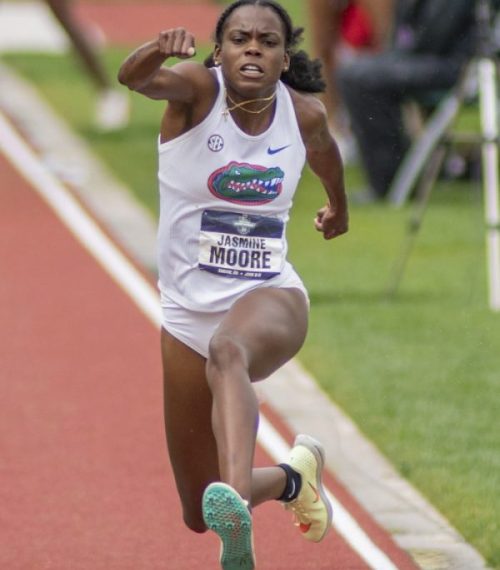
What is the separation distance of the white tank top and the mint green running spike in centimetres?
78

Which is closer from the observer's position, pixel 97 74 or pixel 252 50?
pixel 252 50

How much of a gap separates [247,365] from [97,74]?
13.2m

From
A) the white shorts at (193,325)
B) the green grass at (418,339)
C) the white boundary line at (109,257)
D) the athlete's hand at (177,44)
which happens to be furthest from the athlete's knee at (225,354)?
the green grass at (418,339)

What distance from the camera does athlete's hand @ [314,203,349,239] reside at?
21.4ft

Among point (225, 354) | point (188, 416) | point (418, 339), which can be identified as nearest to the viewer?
point (225, 354)

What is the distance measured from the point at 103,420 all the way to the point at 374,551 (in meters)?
2.33

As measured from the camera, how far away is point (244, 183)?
591 cm

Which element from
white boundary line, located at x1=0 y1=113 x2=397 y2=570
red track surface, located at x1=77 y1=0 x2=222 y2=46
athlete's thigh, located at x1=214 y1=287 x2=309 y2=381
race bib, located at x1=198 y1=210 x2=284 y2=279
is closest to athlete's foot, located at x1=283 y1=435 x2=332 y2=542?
athlete's thigh, located at x1=214 y1=287 x2=309 y2=381

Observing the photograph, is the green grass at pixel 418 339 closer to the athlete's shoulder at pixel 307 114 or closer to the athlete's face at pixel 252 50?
the athlete's shoulder at pixel 307 114

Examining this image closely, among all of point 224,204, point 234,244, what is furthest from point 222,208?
point 234,244

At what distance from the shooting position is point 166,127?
597cm

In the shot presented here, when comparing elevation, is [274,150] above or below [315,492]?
above

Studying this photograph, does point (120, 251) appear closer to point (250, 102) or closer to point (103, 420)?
point (103, 420)

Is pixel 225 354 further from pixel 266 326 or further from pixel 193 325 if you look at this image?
pixel 193 325
